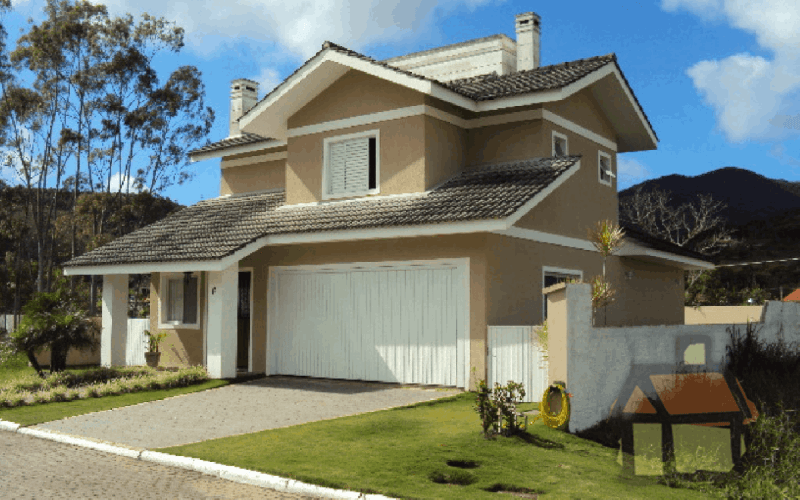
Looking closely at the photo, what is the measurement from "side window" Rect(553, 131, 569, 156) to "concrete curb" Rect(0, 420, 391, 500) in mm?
11607

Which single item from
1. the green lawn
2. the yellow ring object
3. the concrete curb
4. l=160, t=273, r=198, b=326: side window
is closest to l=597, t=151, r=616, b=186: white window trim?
the yellow ring object

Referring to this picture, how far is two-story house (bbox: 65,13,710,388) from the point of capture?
48.7 ft

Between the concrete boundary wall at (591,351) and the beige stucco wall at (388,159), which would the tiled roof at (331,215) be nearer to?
the beige stucco wall at (388,159)

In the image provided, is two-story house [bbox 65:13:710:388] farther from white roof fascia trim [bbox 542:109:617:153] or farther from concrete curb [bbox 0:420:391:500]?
concrete curb [bbox 0:420:391:500]

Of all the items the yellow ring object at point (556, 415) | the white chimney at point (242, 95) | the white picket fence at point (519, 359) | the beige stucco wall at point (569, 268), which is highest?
the white chimney at point (242, 95)

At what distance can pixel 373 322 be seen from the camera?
15.8 metres

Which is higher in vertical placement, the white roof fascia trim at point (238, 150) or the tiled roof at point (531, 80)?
the tiled roof at point (531, 80)

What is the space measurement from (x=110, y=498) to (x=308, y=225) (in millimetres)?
9120

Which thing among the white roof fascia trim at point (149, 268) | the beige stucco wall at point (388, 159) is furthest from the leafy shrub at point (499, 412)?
the white roof fascia trim at point (149, 268)

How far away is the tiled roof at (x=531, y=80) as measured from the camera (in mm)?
16484

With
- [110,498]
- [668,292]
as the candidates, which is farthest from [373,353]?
[668,292]

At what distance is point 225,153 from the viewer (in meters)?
22.0

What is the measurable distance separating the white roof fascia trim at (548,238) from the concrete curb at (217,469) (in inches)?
294

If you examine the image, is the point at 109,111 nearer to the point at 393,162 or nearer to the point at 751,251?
the point at 393,162
